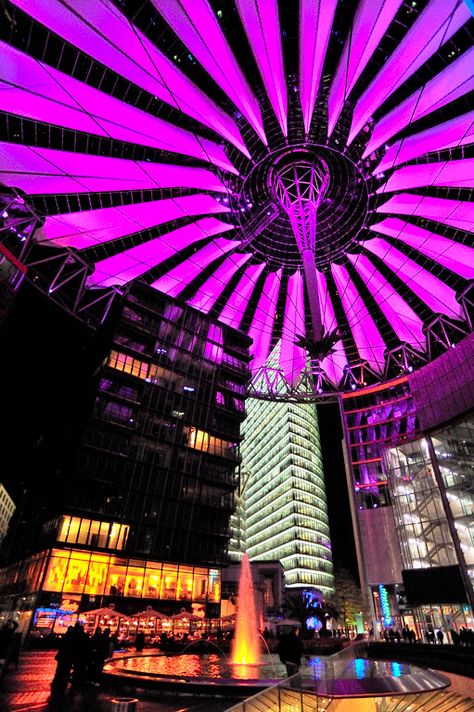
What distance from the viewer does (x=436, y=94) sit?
19375 millimetres

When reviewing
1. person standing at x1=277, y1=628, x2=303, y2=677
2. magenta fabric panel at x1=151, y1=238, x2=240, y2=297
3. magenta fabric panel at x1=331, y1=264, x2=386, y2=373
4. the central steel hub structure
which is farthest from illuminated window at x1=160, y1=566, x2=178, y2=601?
the central steel hub structure

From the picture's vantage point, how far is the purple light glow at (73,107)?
1712 centimetres

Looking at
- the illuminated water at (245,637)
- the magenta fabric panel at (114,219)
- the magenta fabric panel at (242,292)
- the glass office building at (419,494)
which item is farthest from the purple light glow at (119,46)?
the glass office building at (419,494)

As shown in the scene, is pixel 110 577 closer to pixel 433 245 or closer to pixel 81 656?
pixel 81 656

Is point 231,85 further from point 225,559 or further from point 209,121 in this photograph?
point 225,559

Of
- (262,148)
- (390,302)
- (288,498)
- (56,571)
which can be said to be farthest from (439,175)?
(288,498)

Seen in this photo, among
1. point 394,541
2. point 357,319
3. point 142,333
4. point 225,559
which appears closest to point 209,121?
point 357,319

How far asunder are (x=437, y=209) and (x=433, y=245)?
9.41 feet

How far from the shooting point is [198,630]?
117ft

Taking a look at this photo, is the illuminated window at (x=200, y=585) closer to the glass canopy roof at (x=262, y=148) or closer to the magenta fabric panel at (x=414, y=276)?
the glass canopy roof at (x=262, y=148)

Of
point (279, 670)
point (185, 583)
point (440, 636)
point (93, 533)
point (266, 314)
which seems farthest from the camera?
point (185, 583)

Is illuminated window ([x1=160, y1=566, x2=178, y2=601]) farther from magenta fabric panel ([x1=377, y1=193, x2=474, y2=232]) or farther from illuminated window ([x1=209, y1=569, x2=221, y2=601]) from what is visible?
magenta fabric panel ([x1=377, y1=193, x2=474, y2=232])

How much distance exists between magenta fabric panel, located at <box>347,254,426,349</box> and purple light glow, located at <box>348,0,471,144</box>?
1326 cm

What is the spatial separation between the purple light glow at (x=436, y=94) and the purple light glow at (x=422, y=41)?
47.6 inches
